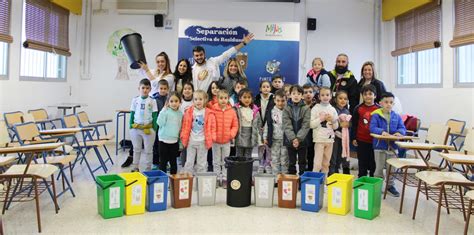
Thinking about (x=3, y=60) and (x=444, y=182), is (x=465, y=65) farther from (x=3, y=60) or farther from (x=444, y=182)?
(x=3, y=60)

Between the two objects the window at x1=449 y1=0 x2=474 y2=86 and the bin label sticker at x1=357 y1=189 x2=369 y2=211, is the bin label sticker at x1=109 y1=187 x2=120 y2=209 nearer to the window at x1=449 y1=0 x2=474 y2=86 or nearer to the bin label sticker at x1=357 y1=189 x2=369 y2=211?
the bin label sticker at x1=357 y1=189 x2=369 y2=211

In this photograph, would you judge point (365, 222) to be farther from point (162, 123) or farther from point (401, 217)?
point (162, 123)

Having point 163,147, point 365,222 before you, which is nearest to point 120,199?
point 163,147

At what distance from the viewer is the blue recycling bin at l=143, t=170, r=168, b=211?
124 inches

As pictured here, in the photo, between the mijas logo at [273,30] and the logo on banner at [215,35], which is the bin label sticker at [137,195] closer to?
the logo on banner at [215,35]

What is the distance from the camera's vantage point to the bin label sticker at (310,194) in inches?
126

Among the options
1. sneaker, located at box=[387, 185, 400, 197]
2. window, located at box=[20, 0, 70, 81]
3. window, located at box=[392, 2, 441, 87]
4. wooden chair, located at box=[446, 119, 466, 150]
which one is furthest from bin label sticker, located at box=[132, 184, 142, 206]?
window, located at box=[392, 2, 441, 87]

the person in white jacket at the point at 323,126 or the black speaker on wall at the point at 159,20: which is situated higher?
the black speaker on wall at the point at 159,20

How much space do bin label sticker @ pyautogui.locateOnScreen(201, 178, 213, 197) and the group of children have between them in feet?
1.80

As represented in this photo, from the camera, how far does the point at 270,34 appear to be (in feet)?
18.7

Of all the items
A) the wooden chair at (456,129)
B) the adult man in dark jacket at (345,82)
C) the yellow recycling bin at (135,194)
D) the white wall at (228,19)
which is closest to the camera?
the yellow recycling bin at (135,194)

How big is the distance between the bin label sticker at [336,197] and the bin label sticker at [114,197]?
187 centimetres

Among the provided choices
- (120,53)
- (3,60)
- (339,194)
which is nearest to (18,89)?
(3,60)

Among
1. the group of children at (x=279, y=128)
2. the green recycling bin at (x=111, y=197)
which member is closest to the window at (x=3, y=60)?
the group of children at (x=279, y=128)
